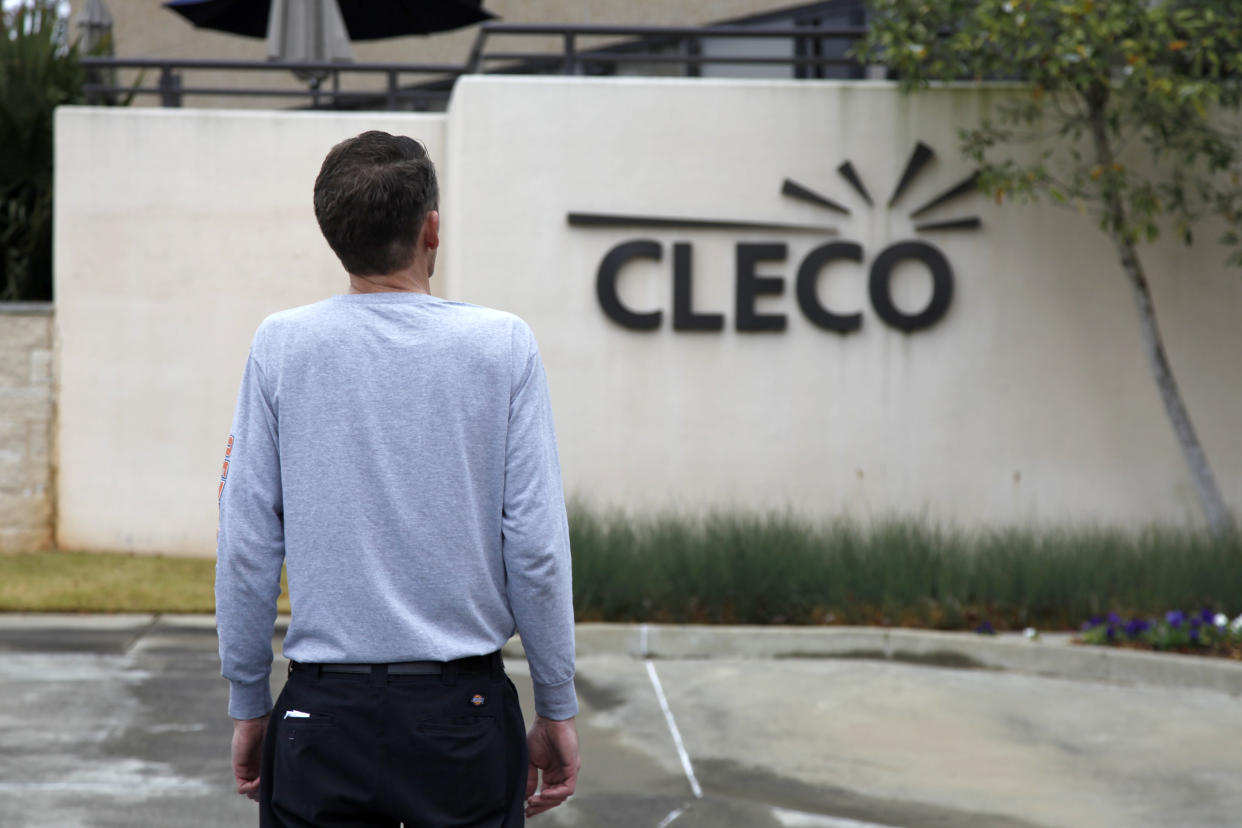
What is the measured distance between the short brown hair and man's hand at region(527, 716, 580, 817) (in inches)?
34.3

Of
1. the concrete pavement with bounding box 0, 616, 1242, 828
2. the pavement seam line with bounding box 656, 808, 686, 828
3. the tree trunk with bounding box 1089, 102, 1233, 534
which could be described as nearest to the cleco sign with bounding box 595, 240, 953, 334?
the tree trunk with bounding box 1089, 102, 1233, 534

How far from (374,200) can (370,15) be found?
340 inches

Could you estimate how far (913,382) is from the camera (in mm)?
8570

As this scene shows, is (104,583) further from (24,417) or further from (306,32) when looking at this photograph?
(306,32)

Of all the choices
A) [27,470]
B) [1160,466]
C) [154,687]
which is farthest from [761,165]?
[27,470]

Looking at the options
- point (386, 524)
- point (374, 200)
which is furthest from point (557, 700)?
point (374, 200)

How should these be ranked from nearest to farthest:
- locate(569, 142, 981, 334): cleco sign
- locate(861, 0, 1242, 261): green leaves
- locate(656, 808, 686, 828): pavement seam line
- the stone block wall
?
locate(656, 808, 686, 828): pavement seam line
locate(861, 0, 1242, 261): green leaves
locate(569, 142, 981, 334): cleco sign
the stone block wall

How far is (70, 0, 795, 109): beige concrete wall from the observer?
12.1 metres

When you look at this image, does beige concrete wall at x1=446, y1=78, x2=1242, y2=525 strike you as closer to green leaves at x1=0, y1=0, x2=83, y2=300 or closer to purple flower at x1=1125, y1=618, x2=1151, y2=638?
purple flower at x1=1125, y1=618, x2=1151, y2=638

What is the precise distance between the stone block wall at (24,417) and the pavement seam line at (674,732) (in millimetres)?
5120

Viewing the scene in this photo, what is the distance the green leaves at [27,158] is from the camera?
33.4 feet

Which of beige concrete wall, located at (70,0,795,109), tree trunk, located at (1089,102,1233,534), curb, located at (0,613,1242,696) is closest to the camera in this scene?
curb, located at (0,613,1242,696)

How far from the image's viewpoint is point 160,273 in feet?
30.5

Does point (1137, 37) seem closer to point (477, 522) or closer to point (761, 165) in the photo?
point (761, 165)
